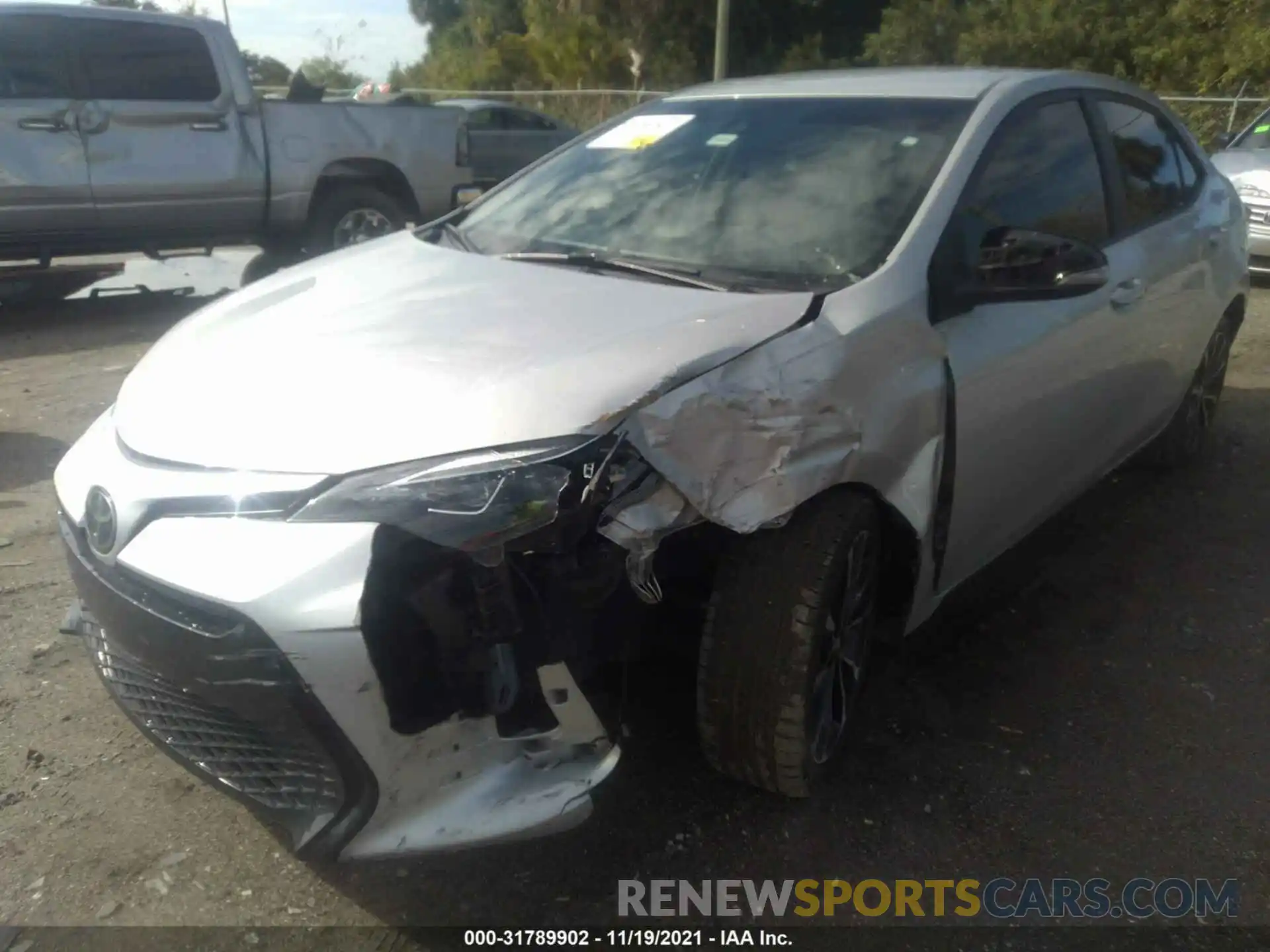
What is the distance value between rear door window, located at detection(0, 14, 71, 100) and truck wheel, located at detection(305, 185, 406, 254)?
6.17 ft

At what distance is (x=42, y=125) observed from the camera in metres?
7.27

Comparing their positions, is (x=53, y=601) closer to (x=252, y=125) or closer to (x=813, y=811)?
(x=813, y=811)

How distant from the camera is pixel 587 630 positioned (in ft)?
6.98

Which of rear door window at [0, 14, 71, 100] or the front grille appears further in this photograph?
rear door window at [0, 14, 71, 100]

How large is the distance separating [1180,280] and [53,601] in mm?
3922

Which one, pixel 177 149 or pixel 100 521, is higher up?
pixel 100 521

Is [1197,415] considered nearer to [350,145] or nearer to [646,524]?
[646,524]

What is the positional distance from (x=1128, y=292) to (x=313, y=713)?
2.81m

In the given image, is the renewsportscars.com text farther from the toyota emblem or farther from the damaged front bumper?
the toyota emblem

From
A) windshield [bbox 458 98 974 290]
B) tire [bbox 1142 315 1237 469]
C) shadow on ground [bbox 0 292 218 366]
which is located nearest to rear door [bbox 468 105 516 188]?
shadow on ground [bbox 0 292 218 366]

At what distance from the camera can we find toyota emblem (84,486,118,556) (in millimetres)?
2178

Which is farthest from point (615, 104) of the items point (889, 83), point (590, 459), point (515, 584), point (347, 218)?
point (515, 584)

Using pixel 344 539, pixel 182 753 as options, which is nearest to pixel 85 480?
pixel 182 753

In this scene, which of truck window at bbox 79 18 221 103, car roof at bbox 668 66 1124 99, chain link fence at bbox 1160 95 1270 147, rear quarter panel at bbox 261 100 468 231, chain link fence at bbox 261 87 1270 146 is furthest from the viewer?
chain link fence at bbox 261 87 1270 146
